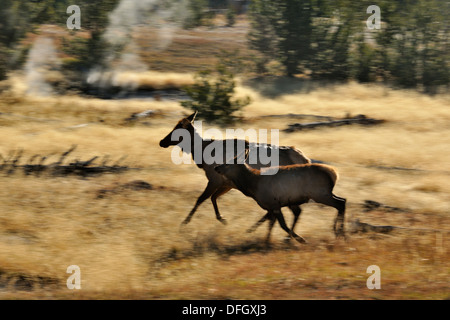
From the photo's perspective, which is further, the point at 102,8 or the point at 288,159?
the point at 102,8

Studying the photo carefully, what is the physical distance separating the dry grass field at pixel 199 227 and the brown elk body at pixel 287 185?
32.5 inches

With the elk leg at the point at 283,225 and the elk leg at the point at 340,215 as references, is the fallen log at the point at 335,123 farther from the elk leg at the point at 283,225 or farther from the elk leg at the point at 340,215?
the elk leg at the point at 283,225

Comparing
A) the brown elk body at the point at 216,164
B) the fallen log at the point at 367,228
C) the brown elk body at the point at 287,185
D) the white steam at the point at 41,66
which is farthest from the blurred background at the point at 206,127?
the brown elk body at the point at 287,185

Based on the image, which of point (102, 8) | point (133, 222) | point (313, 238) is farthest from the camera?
point (102, 8)

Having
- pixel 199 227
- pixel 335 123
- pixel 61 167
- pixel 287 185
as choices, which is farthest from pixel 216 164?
pixel 335 123

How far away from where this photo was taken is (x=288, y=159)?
38.1 feet

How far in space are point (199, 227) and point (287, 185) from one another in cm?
242

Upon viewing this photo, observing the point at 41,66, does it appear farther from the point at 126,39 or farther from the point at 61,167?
the point at 61,167

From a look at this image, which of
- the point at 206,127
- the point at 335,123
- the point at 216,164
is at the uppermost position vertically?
the point at 216,164

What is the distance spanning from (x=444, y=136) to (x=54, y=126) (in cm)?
1358

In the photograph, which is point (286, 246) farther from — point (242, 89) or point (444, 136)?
point (242, 89)

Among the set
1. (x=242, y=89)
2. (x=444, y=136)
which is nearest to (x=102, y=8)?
(x=242, y=89)

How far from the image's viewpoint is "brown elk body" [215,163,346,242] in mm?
10180

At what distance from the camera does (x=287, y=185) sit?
10.3 m
